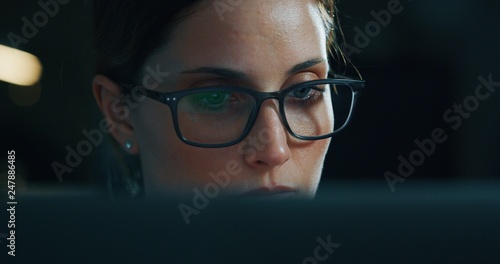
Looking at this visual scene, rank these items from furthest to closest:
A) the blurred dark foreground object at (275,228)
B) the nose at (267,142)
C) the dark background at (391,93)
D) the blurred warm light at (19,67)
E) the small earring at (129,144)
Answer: the blurred warm light at (19,67) → the dark background at (391,93) → the small earring at (129,144) → the nose at (267,142) → the blurred dark foreground object at (275,228)

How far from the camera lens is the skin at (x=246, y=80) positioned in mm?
1320

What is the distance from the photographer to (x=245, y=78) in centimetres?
132

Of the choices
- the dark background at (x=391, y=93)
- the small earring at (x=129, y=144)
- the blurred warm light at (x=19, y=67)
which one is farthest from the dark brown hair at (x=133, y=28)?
the blurred warm light at (x=19, y=67)

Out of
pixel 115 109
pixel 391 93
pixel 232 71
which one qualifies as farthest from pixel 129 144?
pixel 391 93

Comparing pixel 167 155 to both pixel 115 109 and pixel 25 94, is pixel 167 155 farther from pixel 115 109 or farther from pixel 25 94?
pixel 25 94

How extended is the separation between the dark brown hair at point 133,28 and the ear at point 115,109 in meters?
0.02

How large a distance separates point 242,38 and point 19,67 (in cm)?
251

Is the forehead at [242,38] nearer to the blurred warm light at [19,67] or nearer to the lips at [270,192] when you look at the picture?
the lips at [270,192]

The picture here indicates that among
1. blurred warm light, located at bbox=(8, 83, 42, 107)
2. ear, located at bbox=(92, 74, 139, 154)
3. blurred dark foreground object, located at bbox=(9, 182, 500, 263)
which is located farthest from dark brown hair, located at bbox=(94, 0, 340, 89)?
blurred warm light, located at bbox=(8, 83, 42, 107)

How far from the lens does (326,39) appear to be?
1.54m

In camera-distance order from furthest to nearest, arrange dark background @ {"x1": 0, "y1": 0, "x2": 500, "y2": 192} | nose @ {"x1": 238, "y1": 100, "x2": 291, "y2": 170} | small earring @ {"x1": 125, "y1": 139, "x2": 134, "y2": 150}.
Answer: dark background @ {"x1": 0, "y1": 0, "x2": 500, "y2": 192}, small earring @ {"x1": 125, "y1": 139, "x2": 134, "y2": 150}, nose @ {"x1": 238, "y1": 100, "x2": 291, "y2": 170}

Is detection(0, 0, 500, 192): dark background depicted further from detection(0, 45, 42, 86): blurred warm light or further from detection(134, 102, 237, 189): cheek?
detection(134, 102, 237, 189): cheek

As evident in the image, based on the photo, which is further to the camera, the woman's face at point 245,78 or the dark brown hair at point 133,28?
the dark brown hair at point 133,28

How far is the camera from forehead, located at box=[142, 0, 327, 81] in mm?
1330
